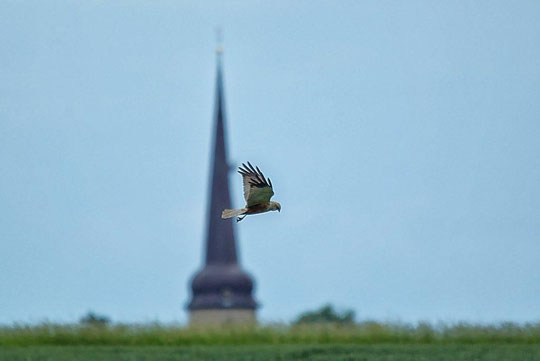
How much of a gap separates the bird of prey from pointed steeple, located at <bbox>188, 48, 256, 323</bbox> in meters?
96.2

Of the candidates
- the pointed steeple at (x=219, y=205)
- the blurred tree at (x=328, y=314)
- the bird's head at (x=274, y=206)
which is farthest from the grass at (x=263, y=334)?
the pointed steeple at (x=219, y=205)

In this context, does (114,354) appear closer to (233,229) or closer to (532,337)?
(532,337)

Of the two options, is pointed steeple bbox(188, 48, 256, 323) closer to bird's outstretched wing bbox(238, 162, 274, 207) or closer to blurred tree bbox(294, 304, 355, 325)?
blurred tree bbox(294, 304, 355, 325)

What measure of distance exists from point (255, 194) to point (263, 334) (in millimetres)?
24914

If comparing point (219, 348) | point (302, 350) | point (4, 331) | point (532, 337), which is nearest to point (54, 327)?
point (4, 331)

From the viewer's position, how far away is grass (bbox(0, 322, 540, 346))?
149 ft

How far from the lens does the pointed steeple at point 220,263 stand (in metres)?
122

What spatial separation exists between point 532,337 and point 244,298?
257 ft

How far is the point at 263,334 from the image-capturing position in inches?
1870

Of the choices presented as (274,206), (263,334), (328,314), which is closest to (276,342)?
(263,334)

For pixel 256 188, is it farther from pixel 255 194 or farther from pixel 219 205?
pixel 219 205

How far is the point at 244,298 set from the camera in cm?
12256

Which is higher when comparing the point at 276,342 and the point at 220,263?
the point at 220,263

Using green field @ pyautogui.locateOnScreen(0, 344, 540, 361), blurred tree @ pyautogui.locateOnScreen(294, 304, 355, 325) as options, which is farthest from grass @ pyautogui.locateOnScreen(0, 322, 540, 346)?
blurred tree @ pyautogui.locateOnScreen(294, 304, 355, 325)
